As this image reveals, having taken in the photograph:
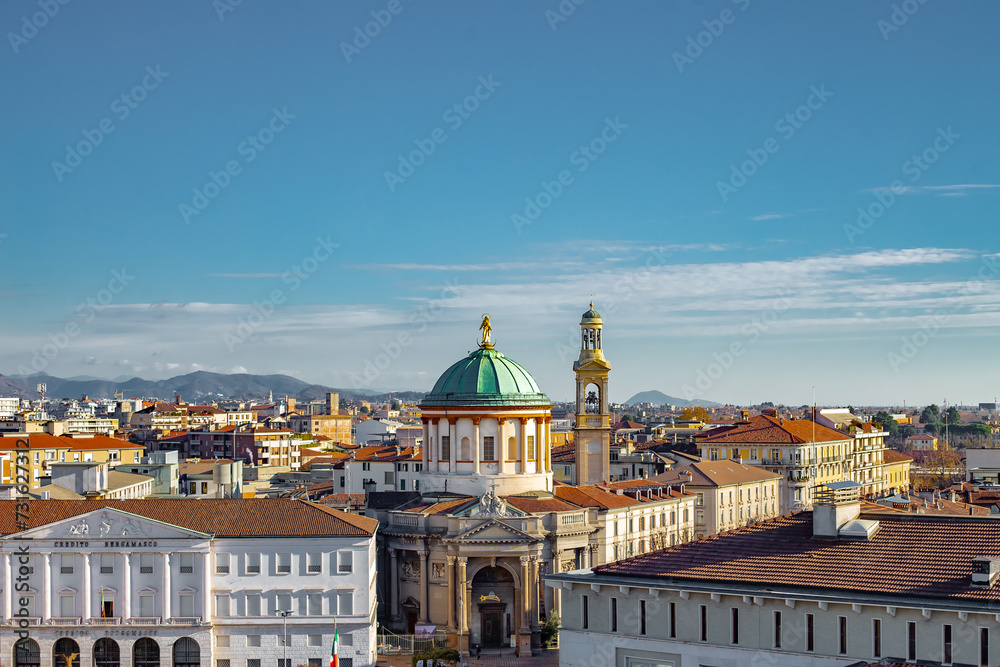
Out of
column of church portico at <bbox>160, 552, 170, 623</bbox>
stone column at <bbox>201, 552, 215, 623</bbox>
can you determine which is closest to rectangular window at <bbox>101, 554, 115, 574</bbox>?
column of church portico at <bbox>160, 552, 170, 623</bbox>

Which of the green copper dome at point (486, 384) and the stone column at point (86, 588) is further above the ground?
the green copper dome at point (486, 384)

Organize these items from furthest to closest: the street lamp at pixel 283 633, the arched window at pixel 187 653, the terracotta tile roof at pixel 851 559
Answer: the arched window at pixel 187 653 → the street lamp at pixel 283 633 → the terracotta tile roof at pixel 851 559

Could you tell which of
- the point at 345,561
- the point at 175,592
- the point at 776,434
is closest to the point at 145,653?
the point at 175,592

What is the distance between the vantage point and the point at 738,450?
166750 mm

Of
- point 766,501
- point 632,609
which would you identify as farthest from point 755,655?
point 766,501

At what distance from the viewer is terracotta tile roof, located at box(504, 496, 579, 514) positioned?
287 ft

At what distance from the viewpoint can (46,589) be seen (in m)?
75.2

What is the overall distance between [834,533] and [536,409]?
47915 millimetres

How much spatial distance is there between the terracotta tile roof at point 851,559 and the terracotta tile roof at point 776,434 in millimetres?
115939

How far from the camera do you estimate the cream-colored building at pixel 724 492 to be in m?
123

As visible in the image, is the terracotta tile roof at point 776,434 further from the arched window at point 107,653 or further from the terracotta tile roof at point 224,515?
the arched window at point 107,653

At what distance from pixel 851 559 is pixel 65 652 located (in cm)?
4871

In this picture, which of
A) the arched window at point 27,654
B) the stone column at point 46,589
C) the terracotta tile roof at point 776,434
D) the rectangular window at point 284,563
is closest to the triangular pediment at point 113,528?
the stone column at point 46,589

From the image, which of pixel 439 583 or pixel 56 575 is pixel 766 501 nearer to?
pixel 439 583
